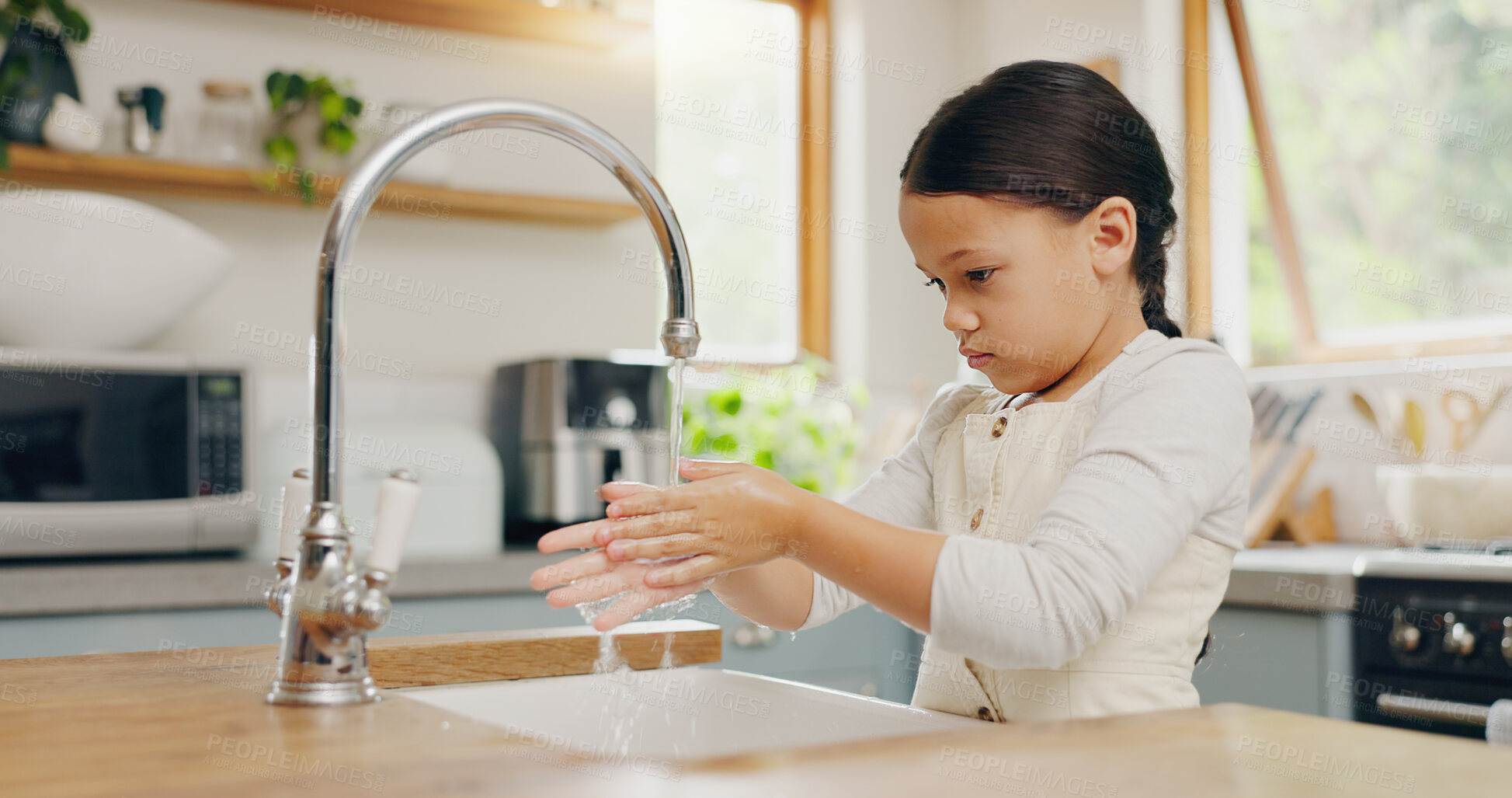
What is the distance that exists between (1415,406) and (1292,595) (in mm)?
649

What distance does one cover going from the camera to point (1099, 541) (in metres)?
0.75

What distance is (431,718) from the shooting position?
0.67 meters

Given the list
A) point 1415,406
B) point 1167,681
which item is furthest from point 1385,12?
point 1167,681

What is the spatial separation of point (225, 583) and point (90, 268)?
536mm

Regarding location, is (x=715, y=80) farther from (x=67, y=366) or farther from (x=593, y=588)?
(x=593, y=588)

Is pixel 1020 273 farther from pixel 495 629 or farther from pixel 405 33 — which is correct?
pixel 405 33

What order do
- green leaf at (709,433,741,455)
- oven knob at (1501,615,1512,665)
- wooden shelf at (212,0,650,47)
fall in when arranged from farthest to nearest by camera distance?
green leaf at (709,433,741,455) < wooden shelf at (212,0,650,47) < oven knob at (1501,615,1512,665)

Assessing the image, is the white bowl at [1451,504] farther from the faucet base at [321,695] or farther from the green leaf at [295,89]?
the green leaf at [295,89]

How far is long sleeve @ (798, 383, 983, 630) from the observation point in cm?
109

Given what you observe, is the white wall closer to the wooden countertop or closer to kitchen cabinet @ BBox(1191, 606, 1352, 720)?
→ kitchen cabinet @ BBox(1191, 606, 1352, 720)

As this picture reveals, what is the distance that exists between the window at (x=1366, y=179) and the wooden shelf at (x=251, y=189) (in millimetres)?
1311

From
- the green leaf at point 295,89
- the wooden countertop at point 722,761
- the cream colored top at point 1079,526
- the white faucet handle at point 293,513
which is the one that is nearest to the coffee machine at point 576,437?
the green leaf at point 295,89

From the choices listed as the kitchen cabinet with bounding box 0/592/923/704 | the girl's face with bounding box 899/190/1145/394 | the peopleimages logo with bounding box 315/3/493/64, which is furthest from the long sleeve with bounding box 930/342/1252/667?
the peopleimages logo with bounding box 315/3/493/64

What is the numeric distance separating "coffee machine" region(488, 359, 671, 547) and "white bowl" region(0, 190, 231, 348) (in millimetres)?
600
